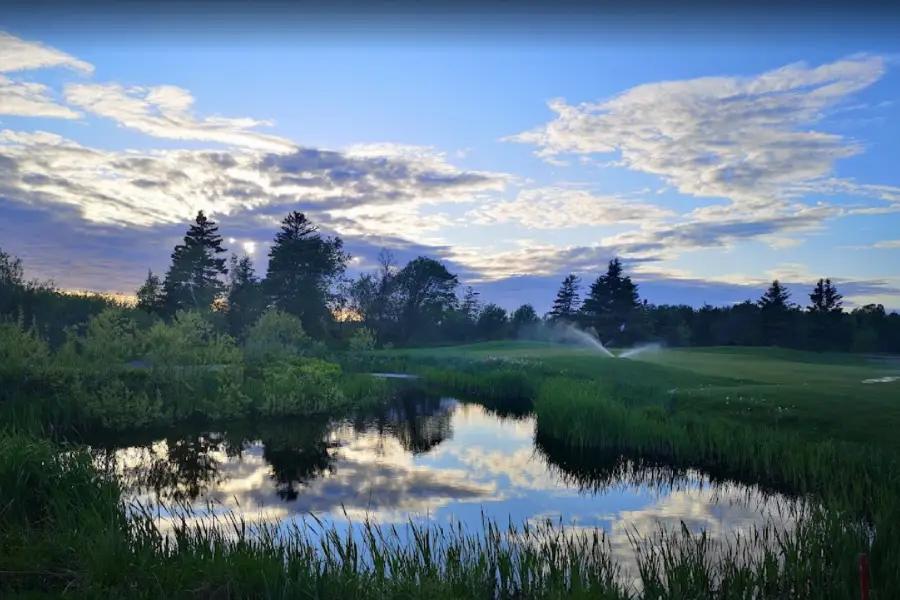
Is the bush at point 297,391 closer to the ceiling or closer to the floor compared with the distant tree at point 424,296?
closer to the floor

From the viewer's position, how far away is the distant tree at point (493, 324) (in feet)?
311

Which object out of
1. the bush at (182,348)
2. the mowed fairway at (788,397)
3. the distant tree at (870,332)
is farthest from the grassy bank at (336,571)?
the distant tree at (870,332)

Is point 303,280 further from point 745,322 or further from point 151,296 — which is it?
point 745,322

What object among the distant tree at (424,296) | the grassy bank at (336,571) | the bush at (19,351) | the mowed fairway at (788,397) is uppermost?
the distant tree at (424,296)

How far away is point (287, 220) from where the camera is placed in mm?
76875

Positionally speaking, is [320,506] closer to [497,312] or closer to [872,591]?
[872,591]

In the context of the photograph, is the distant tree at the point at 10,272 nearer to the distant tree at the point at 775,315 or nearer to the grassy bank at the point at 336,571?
the grassy bank at the point at 336,571

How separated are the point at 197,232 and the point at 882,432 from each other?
2762 inches

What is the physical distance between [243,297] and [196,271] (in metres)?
6.16

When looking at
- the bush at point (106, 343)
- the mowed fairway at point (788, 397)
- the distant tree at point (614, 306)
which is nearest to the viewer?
the mowed fairway at point (788, 397)

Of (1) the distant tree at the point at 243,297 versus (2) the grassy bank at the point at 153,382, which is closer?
(2) the grassy bank at the point at 153,382

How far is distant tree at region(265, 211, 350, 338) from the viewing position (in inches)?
2803

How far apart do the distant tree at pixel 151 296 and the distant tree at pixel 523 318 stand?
172ft

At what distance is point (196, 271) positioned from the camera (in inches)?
2687
